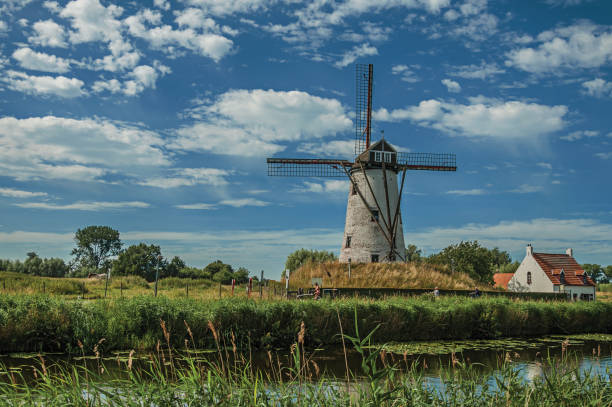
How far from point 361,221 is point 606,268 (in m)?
87.5

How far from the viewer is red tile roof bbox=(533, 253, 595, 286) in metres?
41.0

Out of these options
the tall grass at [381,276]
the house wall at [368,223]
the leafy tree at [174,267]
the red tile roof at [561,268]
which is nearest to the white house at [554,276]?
the red tile roof at [561,268]

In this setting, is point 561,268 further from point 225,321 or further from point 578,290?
point 225,321

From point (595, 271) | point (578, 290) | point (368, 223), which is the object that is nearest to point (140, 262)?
point (368, 223)

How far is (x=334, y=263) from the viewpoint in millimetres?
29891

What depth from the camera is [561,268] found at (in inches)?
1647

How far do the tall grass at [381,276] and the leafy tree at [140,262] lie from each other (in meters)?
30.3

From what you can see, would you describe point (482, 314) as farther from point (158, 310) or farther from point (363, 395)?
point (363, 395)

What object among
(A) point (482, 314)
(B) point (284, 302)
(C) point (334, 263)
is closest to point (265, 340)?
(B) point (284, 302)

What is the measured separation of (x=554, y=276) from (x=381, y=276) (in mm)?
21366

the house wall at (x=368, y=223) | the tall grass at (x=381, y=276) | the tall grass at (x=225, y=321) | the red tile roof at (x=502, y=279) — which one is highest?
the house wall at (x=368, y=223)

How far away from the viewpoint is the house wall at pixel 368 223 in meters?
30.7

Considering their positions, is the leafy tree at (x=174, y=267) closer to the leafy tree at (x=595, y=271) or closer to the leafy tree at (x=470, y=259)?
the leafy tree at (x=470, y=259)

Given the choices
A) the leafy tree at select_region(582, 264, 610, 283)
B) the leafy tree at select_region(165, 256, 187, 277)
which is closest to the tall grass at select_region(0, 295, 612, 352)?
the leafy tree at select_region(165, 256, 187, 277)
